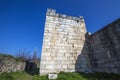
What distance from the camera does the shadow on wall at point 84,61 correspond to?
5940 mm

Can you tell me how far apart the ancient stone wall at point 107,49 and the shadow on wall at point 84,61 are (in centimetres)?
32

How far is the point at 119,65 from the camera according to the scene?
14.2ft

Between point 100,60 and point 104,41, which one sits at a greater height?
point 104,41

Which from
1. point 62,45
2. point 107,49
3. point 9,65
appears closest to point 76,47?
point 62,45

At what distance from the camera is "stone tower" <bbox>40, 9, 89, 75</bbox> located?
218 inches

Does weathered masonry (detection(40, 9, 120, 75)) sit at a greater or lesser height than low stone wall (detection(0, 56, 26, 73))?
greater

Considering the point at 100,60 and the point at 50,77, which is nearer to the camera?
the point at 50,77

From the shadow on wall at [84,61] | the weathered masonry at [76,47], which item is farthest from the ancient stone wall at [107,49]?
the shadow on wall at [84,61]

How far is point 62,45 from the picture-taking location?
619cm

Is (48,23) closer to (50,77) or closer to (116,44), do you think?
(50,77)

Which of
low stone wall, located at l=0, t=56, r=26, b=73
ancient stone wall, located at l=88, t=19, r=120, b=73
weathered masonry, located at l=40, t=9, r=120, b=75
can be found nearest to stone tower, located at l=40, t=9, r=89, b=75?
weathered masonry, located at l=40, t=9, r=120, b=75

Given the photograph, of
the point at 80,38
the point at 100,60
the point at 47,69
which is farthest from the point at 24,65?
the point at 100,60

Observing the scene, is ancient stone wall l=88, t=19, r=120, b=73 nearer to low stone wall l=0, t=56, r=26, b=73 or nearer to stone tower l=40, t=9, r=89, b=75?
stone tower l=40, t=9, r=89, b=75

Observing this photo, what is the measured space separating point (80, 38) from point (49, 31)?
2.73 meters
